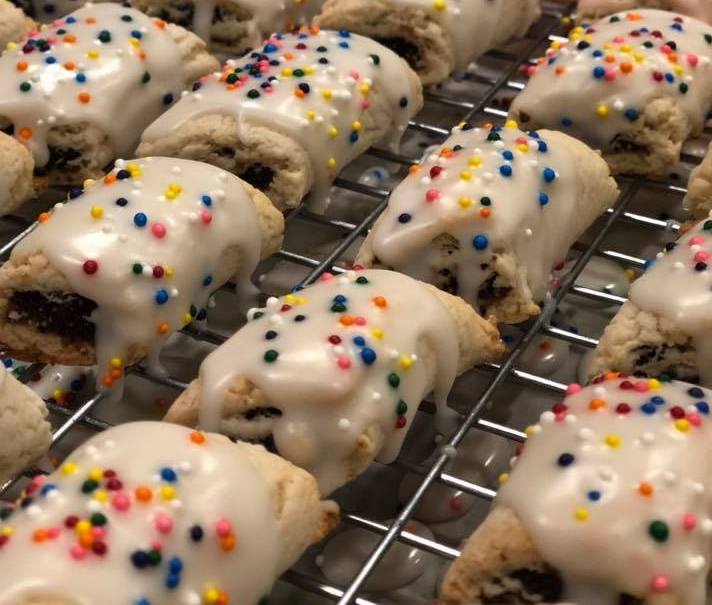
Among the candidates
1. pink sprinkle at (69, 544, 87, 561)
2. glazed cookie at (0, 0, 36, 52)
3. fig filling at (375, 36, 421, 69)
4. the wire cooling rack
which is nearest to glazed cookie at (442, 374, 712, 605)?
the wire cooling rack

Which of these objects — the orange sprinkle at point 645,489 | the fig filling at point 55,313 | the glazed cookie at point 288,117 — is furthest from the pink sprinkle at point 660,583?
the glazed cookie at point 288,117

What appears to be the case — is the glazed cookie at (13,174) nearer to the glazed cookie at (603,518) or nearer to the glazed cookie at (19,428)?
the glazed cookie at (19,428)

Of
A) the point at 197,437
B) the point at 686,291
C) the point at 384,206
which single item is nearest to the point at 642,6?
the point at 384,206

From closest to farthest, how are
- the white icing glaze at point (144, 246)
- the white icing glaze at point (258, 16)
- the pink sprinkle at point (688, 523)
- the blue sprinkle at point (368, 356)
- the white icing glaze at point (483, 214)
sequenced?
the pink sprinkle at point (688, 523), the blue sprinkle at point (368, 356), the white icing glaze at point (144, 246), the white icing glaze at point (483, 214), the white icing glaze at point (258, 16)

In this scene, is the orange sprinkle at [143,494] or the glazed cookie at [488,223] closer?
the orange sprinkle at [143,494]

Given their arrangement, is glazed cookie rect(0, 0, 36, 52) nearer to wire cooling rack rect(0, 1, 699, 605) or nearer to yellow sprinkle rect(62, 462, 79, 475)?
wire cooling rack rect(0, 1, 699, 605)

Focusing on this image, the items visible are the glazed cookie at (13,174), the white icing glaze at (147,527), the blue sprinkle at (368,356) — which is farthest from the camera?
the glazed cookie at (13,174)

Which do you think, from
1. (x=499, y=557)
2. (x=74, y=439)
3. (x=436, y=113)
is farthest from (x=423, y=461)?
(x=436, y=113)
